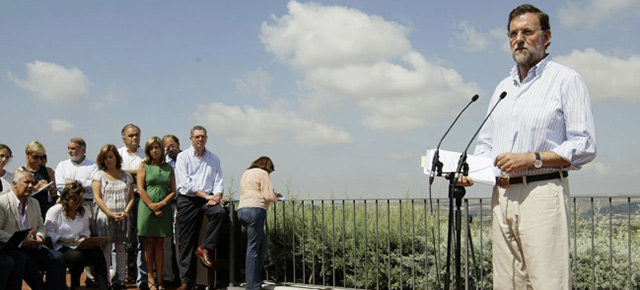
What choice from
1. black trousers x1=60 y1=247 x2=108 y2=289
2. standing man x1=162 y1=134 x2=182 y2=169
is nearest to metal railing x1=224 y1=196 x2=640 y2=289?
standing man x1=162 y1=134 x2=182 y2=169

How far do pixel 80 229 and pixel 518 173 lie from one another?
582cm

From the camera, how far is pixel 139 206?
8.23 metres

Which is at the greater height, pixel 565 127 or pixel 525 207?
pixel 565 127

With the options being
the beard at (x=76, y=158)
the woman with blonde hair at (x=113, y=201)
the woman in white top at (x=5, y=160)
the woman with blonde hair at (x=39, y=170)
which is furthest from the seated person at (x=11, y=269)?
the beard at (x=76, y=158)

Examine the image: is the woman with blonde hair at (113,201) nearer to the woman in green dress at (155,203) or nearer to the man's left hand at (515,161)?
the woman in green dress at (155,203)

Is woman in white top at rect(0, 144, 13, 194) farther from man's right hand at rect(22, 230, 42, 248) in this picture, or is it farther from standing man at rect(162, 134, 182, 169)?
standing man at rect(162, 134, 182, 169)

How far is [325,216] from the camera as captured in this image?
28.0ft

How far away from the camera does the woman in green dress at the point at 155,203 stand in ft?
26.7

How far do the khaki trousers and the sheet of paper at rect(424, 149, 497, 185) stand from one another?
0.35 feet

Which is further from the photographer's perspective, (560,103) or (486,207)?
(486,207)

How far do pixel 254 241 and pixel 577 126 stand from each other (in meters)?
4.94

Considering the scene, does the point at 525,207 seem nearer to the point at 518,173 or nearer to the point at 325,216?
the point at 518,173

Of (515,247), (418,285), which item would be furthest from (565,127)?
(418,285)

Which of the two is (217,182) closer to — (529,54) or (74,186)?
(74,186)
